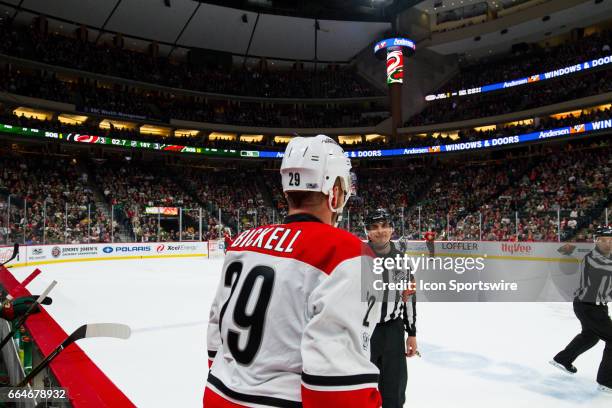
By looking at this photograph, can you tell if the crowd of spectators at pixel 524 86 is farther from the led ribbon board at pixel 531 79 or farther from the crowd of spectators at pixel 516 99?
the led ribbon board at pixel 531 79

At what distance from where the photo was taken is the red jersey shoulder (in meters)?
1.30

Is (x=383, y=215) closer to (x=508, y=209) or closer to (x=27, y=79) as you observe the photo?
(x=508, y=209)

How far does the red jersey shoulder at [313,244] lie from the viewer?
1.30 metres

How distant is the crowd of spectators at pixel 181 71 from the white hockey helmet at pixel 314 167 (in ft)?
103

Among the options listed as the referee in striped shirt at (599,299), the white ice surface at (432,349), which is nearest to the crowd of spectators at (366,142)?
the white ice surface at (432,349)

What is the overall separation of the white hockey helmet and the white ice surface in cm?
345

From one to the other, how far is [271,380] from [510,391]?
13.8ft

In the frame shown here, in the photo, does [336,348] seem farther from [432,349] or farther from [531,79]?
[531,79]

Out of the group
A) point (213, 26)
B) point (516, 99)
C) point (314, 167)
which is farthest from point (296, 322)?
point (213, 26)

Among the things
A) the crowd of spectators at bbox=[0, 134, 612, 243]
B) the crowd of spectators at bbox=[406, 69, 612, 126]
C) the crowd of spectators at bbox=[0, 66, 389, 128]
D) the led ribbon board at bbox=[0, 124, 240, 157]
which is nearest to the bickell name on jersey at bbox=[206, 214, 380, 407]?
the crowd of spectators at bbox=[0, 134, 612, 243]

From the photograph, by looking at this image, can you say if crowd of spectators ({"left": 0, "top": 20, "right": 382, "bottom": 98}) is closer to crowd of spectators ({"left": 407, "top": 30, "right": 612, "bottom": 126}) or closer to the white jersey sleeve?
crowd of spectators ({"left": 407, "top": 30, "right": 612, "bottom": 126})

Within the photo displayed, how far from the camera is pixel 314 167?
5.23 feet

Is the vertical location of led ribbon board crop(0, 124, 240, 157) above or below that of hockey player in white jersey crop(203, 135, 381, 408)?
above

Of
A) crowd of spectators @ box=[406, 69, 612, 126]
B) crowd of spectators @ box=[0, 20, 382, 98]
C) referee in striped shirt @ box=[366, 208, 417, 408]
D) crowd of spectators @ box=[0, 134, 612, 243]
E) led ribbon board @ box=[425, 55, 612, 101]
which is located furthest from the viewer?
crowd of spectators @ box=[0, 20, 382, 98]
